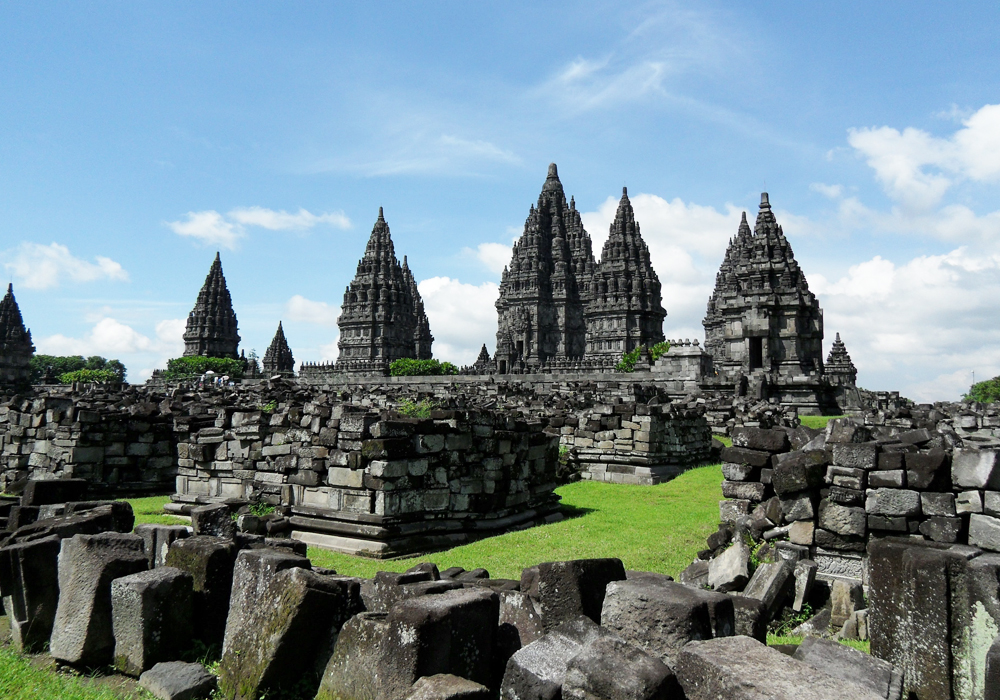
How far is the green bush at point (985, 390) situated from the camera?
2461 inches

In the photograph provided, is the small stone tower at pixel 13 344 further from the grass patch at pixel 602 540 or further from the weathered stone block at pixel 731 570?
the weathered stone block at pixel 731 570

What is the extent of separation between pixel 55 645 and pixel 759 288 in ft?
104

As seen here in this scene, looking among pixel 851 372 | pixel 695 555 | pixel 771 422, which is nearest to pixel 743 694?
pixel 695 555

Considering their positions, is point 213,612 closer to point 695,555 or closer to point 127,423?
point 695,555

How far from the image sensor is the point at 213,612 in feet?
→ 14.1

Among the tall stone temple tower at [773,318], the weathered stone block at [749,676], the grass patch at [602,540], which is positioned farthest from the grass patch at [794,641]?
the tall stone temple tower at [773,318]

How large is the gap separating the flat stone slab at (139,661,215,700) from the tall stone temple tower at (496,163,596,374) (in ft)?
193

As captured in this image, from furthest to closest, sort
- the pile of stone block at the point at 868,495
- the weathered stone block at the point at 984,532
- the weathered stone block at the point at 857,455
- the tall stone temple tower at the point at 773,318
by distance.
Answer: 1. the tall stone temple tower at the point at 773,318
2. the weathered stone block at the point at 857,455
3. the pile of stone block at the point at 868,495
4. the weathered stone block at the point at 984,532

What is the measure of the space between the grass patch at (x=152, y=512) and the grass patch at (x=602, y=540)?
3186mm

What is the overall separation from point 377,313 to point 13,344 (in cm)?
3506

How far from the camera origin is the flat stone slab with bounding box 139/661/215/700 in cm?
361

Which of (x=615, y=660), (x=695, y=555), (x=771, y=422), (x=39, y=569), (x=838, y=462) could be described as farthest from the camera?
(x=771, y=422)

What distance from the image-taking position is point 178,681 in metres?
3.68

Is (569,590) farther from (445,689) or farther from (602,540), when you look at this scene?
(602,540)
